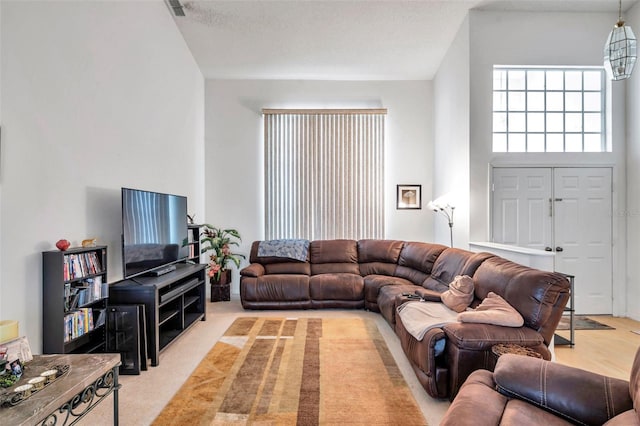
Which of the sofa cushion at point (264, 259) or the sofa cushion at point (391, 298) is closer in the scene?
the sofa cushion at point (391, 298)

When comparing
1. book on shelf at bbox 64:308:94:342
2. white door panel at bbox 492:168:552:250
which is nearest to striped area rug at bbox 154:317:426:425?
book on shelf at bbox 64:308:94:342

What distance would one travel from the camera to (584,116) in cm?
439

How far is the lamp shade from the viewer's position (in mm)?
2188

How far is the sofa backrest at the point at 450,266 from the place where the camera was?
310cm

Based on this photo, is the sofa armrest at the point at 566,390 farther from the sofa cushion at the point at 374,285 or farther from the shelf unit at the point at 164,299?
the sofa cushion at the point at 374,285

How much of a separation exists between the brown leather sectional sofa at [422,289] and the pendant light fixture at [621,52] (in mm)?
1459

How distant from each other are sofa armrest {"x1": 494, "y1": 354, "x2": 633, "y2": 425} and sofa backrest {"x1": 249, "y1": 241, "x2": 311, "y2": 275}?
3506 mm

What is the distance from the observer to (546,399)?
1.38 m

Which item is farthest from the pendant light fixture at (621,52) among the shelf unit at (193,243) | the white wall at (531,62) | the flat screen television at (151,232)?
the shelf unit at (193,243)

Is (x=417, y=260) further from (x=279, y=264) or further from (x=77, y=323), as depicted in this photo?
(x=77, y=323)

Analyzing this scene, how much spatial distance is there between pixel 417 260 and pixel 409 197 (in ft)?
4.93

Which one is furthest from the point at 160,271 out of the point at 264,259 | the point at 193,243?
the point at 264,259

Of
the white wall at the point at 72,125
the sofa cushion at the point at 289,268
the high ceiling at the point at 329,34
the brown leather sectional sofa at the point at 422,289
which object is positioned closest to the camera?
the white wall at the point at 72,125

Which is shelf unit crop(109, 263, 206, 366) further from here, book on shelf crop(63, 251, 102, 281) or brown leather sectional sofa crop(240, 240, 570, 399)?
brown leather sectional sofa crop(240, 240, 570, 399)
